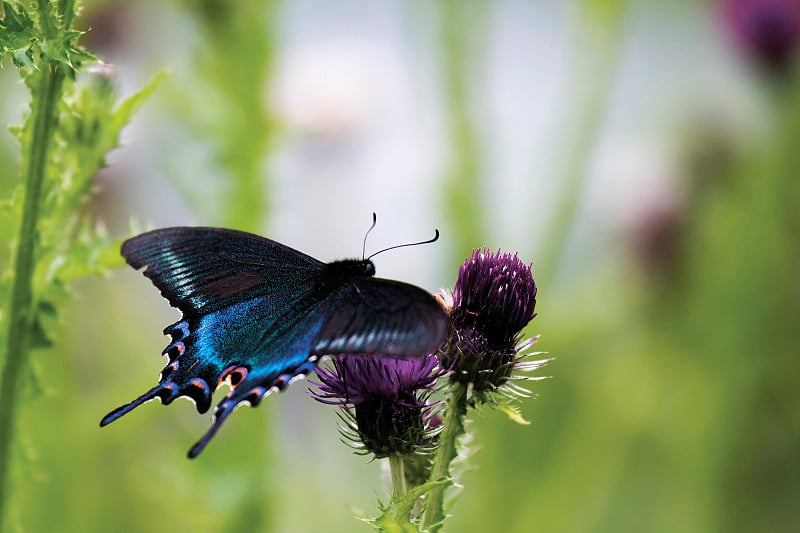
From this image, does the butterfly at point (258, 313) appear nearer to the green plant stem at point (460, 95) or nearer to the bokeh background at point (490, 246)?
Answer: the bokeh background at point (490, 246)

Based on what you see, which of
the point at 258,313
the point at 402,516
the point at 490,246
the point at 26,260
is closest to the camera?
the point at 402,516

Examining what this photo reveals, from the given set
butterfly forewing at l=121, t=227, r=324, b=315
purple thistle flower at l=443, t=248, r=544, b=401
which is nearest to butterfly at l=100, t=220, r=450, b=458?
butterfly forewing at l=121, t=227, r=324, b=315

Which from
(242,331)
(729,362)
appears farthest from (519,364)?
(729,362)

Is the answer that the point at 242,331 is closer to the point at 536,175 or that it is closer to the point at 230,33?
the point at 230,33

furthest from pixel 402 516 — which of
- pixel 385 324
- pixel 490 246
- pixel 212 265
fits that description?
pixel 490 246

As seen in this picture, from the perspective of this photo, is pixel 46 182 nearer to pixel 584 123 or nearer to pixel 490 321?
pixel 490 321

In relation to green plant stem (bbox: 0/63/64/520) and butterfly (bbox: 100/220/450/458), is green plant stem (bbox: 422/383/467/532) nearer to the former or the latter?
butterfly (bbox: 100/220/450/458)
